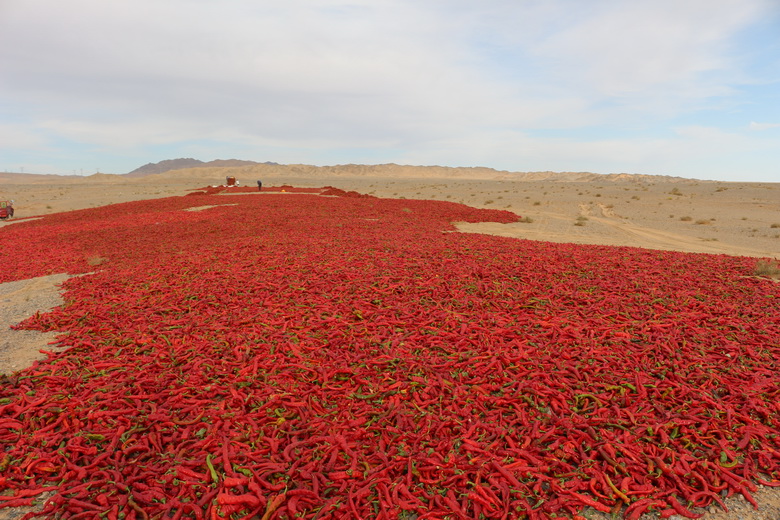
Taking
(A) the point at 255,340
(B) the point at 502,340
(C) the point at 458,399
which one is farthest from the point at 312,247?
(C) the point at 458,399

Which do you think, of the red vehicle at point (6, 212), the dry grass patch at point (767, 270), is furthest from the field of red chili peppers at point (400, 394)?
the red vehicle at point (6, 212)

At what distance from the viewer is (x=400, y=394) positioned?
536cm

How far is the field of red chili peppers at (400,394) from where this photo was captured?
3.97 m

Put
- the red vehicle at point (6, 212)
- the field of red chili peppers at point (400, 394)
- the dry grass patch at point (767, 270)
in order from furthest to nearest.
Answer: the red vehicle at point (6, 212), the dry grass patch at point (767, 270), the field of red chili peppers at point (400, 394)

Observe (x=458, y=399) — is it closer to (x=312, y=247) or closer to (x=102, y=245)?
(x=312, y=247)

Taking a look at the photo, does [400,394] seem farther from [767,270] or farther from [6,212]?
[6,212]

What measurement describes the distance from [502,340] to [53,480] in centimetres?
562

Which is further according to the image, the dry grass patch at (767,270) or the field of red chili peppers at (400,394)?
the dry grass patch at (767,270)

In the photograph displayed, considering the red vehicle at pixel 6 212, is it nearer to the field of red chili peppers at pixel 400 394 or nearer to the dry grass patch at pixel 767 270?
the field of red chili peppers at pixel 400 394

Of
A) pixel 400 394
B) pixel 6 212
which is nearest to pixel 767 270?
pixel 400 394

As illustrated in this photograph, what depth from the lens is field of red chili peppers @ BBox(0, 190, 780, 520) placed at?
3.97 metres

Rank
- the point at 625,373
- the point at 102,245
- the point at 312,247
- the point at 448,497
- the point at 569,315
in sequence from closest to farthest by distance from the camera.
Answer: the point at 448,497 < the point at 625,373 < the point at 569,315 < the point at 312,247 < the point at 102,245

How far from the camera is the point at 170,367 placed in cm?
607

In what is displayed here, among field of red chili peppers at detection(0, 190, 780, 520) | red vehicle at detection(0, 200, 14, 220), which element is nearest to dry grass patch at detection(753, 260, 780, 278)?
field of red chili peppers at detection(0, 190, 780, 520)
